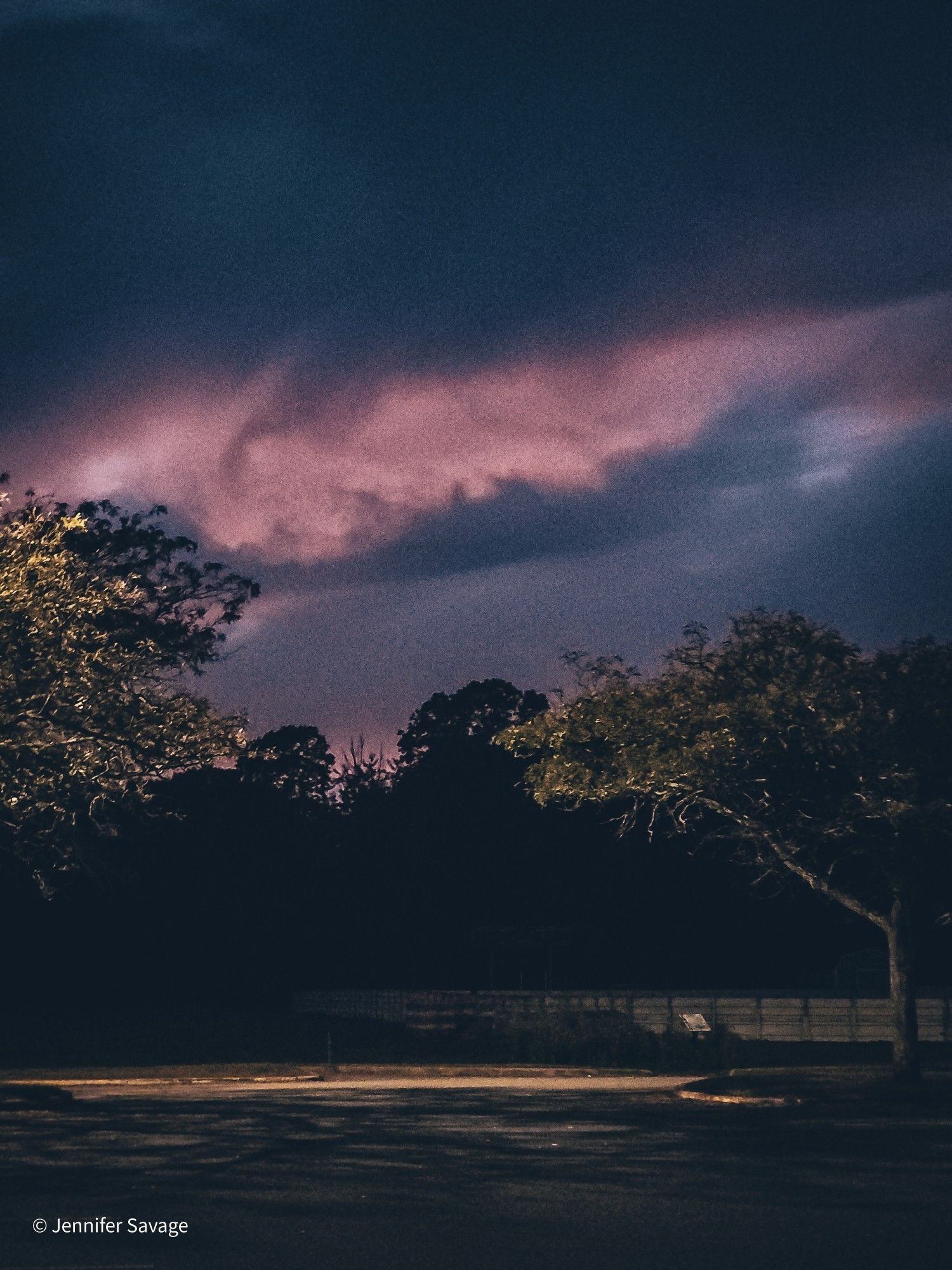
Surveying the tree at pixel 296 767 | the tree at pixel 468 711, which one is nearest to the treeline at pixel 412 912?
the tree at pixel 296 767

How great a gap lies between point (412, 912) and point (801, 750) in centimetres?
4123

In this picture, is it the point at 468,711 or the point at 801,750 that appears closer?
the point at 801,750

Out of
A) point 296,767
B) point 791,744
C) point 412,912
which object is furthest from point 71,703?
point 296,767

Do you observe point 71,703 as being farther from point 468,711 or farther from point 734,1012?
point 468,711

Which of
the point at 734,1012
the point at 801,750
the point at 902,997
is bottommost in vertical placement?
the point at 734,1012

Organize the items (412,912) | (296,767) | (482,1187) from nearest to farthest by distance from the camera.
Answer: (482,1187) → (412,912) → (296,767)

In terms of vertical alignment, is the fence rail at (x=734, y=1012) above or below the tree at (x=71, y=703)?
below

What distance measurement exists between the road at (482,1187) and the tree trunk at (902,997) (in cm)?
487

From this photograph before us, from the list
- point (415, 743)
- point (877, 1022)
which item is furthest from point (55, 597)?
point (415, 743)

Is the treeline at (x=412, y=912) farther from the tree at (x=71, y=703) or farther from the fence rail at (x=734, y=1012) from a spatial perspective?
the tree at (x=71, y=703)

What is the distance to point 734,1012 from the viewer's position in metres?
47.2

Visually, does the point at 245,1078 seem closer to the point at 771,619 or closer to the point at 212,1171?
the point at 771,619

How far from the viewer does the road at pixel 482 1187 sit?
10.7 meters

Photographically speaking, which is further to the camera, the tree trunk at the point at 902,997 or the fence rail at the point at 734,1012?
the fence rail at the point at 734,1012
